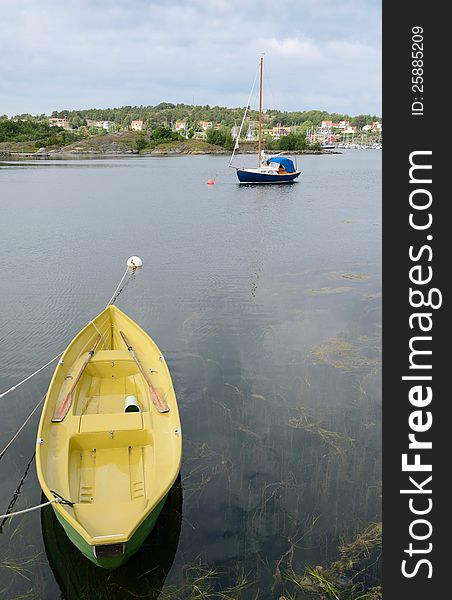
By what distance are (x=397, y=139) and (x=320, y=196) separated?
48.8 meters

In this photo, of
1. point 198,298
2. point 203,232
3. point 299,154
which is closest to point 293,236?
point 203,232

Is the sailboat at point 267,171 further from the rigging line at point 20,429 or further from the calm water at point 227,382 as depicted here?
the rigging line at point 20,429

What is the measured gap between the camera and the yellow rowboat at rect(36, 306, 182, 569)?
7.27 meters

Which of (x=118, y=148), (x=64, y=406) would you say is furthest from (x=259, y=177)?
(x=118, y=148)

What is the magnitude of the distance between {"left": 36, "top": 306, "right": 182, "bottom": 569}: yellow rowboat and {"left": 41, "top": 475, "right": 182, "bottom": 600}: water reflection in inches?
24.1

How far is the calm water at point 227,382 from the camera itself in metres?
8.20

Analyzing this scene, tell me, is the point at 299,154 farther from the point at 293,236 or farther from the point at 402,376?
the point at 402,376

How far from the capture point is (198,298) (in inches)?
810

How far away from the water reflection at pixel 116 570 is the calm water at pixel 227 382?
21 mm

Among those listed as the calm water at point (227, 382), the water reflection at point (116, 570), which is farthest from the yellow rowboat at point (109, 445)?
the calm water at point (227, 382)

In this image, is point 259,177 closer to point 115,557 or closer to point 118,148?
point 115,557

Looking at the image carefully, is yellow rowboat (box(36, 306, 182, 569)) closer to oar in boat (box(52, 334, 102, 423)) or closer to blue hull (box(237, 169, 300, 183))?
oar in boat (box(52, 334, 102, 423))

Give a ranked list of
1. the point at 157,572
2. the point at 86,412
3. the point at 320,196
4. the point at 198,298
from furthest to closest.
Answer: the point at 320,196
the point at 198,298
the point at 86,412
the point at 157,572

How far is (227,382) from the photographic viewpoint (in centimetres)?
1360
